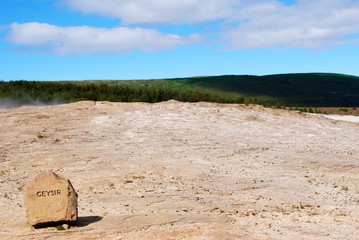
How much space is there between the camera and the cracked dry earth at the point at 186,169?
19234 mm

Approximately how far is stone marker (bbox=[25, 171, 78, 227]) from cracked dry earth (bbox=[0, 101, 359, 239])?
1.93ft

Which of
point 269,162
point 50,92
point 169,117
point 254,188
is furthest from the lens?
point 50,92

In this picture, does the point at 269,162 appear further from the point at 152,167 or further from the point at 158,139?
the point at 158,139

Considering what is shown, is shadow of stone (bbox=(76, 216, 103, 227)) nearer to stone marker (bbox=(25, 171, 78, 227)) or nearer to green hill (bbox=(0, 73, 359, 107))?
stone marker (bbox=(25, 171, 78, 227))

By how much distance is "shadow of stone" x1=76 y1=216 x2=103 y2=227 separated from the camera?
1938 centimetres

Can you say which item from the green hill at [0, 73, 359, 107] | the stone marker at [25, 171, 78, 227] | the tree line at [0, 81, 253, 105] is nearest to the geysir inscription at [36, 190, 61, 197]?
the stone marker at [25, 171, 78, 227]

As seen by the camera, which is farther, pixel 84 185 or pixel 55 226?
pixel 84 185

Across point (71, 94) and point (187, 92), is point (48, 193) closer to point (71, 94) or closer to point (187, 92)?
point (71, 94)

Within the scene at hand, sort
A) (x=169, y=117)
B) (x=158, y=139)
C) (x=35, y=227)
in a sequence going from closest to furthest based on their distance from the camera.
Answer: (x=35, y=227), (x=158, y=139), (x=169, y=117)

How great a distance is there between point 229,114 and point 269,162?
17.4 meters

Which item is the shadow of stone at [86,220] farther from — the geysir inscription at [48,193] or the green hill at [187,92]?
the green hill at [187,92]

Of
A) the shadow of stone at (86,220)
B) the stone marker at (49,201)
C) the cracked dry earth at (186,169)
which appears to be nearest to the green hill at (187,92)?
the cracked dry earth at (186,169)

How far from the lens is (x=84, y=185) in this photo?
27.3 m

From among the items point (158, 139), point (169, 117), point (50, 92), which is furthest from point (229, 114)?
point (50, 92)
